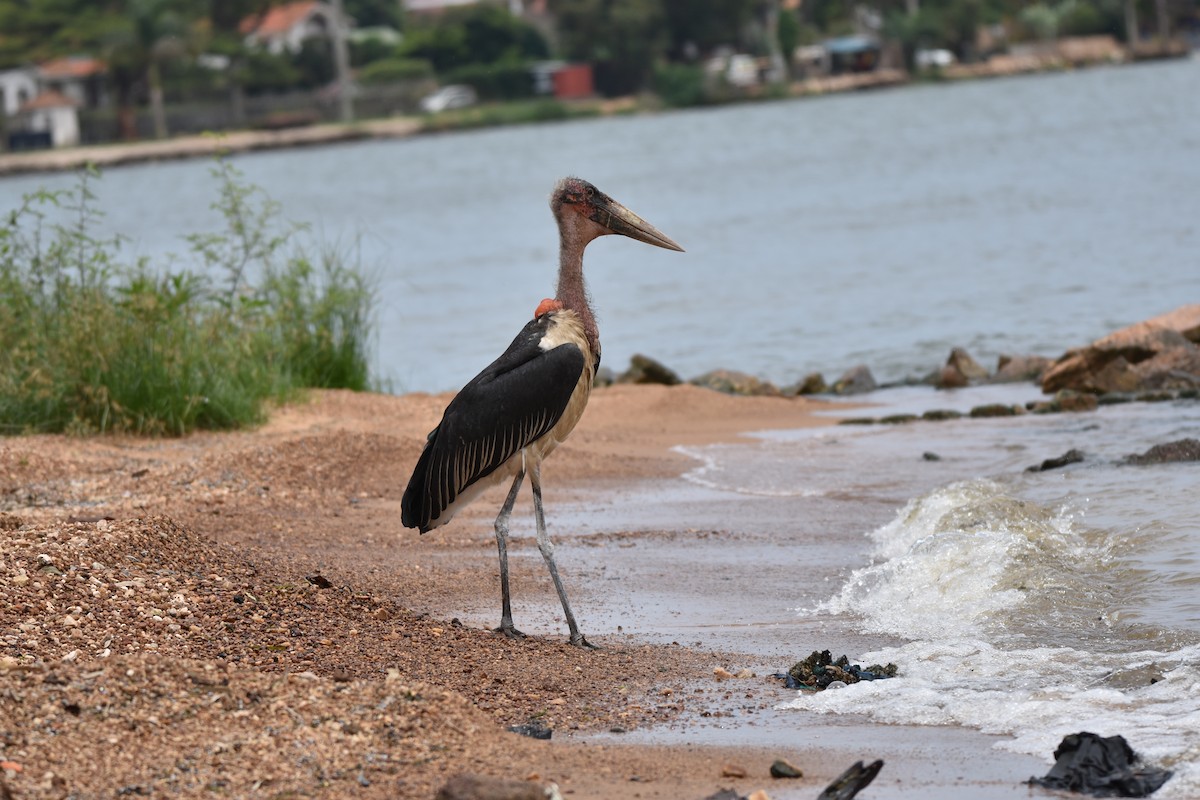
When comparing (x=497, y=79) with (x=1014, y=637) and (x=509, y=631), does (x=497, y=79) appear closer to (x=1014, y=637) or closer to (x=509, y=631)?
(x=509, y=631)

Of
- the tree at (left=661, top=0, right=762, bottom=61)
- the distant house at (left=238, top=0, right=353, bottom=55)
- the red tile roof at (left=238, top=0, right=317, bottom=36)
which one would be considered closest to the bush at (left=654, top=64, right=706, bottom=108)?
the tree at (left=661, top=0, right=762, bottom=61)

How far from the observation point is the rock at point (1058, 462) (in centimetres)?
1145

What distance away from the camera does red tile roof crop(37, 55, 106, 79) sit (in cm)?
9938

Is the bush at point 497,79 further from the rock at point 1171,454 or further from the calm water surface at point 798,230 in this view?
the rock at point 1171,454

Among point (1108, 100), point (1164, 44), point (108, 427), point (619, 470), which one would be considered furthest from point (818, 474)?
point (1164, 44)

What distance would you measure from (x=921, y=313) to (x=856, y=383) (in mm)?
6978

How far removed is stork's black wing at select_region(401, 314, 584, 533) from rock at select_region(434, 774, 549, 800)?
263 centimetres

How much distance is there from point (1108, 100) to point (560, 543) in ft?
241

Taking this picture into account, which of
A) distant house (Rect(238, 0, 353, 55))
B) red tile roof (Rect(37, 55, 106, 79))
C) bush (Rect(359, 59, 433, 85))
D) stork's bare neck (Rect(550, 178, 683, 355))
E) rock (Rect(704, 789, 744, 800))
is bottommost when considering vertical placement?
rock (Rect(704, 789, 744, 800))

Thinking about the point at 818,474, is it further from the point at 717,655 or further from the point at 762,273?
the point at 762,273

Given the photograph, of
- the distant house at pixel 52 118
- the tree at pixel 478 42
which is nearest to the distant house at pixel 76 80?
the distant house at pixel 52 118

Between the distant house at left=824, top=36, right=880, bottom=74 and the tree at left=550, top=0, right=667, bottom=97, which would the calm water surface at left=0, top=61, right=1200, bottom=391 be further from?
the distant house at left=824, top=36, right=880, bottom=74

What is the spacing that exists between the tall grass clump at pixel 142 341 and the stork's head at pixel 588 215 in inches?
198

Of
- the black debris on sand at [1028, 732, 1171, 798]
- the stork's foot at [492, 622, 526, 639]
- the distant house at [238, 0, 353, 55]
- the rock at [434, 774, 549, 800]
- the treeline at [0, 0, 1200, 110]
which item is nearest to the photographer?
the rock at [434, 774, 549, 800]
